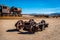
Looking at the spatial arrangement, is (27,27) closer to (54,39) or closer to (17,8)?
(54,39)

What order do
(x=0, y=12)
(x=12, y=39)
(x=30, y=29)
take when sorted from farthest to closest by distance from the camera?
1. (x=0, y=12)
2. (x=30, y=29)
3. (x=12, y=39)

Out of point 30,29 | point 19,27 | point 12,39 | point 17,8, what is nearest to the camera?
point 12,39

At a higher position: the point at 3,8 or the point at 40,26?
the point at 3,8

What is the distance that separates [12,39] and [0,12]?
108 feet

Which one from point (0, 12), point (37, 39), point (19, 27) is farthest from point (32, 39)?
point (0, 12)

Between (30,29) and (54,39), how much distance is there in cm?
345

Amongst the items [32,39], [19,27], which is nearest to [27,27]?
[19,27]

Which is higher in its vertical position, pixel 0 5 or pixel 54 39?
pixel 0 5

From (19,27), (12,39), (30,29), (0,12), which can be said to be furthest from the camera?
(0,12)

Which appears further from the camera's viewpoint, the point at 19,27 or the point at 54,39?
the point at 19,27

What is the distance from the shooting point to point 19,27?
1485 cm

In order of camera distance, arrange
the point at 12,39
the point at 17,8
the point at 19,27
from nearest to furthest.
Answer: the point at 12,39 < the point at 19,27 < the point at 17,8

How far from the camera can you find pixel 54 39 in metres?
9.96

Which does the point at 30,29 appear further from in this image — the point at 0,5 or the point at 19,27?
the point at 0,5
